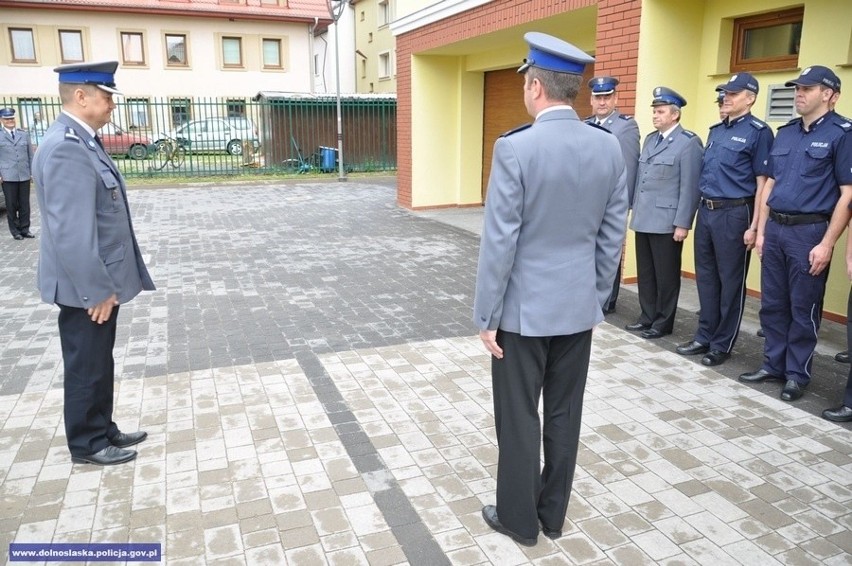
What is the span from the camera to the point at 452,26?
10.8 m

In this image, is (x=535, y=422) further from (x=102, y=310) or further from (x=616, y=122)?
(x=616, y=122)

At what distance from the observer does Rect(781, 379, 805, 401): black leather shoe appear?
4473 millimetres

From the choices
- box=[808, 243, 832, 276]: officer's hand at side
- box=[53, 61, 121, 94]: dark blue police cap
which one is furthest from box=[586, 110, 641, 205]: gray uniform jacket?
box=[53, 61, 121, 94]: dark blue police cap

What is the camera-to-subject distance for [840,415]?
13.7ft

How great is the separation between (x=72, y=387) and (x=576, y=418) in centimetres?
258

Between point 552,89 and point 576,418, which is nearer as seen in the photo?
point 552,89

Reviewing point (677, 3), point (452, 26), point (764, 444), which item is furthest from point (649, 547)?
point (452, 26)

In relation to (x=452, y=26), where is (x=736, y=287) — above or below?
below

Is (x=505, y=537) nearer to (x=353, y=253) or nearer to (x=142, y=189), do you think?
(x=353, y=253)

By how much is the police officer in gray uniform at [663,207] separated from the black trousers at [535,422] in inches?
119

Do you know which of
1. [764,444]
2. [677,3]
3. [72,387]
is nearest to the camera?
[72,387]

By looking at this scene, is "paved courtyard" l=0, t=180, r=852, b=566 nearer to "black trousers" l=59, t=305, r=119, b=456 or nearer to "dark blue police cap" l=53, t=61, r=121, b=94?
"black trousers" l=59, t=305, r=119, b=456

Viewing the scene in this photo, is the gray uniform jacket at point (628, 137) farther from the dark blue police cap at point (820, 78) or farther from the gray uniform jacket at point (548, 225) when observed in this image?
the gray uniform jacket at point (548, 225)

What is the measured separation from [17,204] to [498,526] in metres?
9.93
